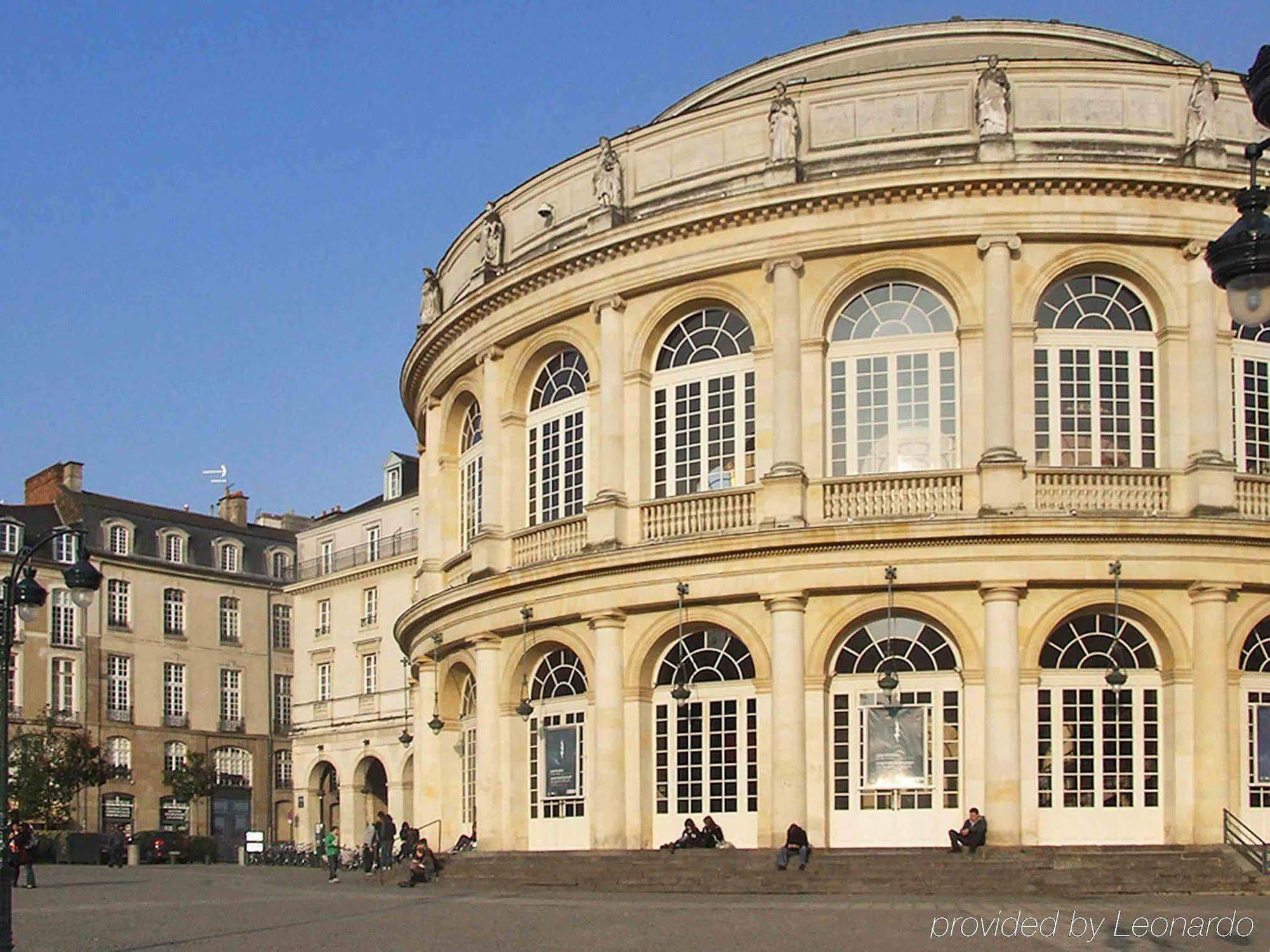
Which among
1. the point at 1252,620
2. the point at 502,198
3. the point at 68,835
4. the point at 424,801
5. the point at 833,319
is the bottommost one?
the point at 68,835

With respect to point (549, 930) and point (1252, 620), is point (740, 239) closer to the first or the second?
point (1252, 620)

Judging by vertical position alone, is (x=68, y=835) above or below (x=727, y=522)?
below

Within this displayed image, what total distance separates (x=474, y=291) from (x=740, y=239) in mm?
7454

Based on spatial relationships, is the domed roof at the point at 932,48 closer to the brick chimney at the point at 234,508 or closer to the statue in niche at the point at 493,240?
the statue in niche at the point at 493,240

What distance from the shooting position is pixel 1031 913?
25.0m

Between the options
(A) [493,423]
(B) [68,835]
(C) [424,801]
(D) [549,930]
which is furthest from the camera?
(B) [68,835]

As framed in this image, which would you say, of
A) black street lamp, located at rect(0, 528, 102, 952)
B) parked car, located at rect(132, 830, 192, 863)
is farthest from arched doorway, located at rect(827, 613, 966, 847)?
parked car, located at rect(132, 830, 192, 863)

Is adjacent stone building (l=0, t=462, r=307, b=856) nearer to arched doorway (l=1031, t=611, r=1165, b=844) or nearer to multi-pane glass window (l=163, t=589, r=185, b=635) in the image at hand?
multi-pane glass window (l=163, t=589, r=185, b=635)

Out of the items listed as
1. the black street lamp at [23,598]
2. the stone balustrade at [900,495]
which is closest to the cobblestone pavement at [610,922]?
the black street lamp at [23,598]

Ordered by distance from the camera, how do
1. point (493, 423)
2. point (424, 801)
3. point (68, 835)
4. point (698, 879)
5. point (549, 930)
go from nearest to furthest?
point (549, 930) → point (698, 879) → point (493, 423) → point (424, 801) → point (68, 835)

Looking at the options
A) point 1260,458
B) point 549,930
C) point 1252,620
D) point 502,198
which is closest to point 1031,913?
point 549,930

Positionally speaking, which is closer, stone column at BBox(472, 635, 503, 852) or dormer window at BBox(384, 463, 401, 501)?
stone column at BBox(472, 635, 503, 852)

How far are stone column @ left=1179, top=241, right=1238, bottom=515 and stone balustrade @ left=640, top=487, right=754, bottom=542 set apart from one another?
7.79 m

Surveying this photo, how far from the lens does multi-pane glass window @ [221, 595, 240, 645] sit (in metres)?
88.3
